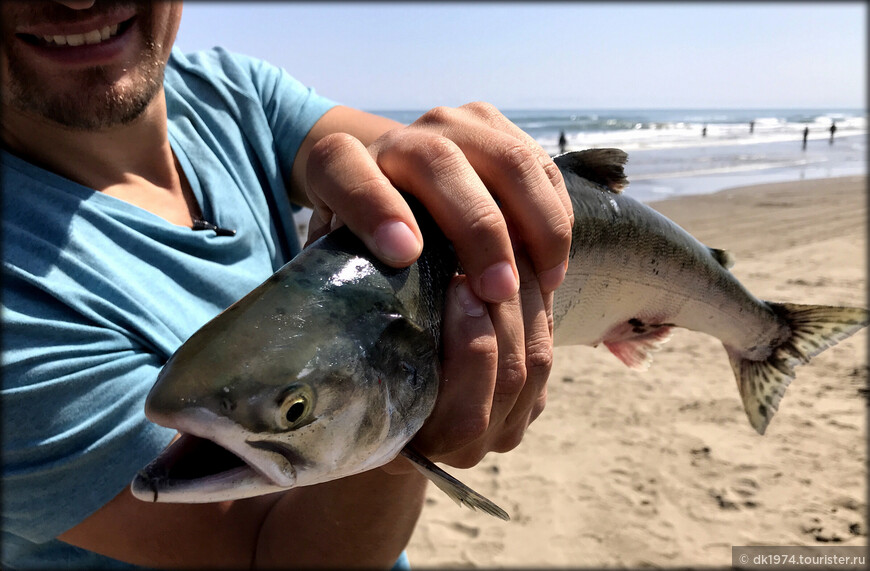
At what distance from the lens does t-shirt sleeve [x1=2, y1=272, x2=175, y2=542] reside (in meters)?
1.74

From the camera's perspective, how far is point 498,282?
65.6 inches

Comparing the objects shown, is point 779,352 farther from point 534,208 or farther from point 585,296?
point 534,208

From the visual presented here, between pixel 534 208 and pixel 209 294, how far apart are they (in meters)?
1.20

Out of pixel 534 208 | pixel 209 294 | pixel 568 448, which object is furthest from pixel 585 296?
pixel 568 448

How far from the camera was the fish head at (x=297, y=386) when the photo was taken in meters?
1.32

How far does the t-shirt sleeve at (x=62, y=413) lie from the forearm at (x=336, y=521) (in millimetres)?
480

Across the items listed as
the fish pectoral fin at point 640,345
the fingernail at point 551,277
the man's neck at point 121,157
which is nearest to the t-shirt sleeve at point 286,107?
the man's neck at point 121,157

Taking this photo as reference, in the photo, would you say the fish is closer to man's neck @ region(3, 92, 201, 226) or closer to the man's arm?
the man's arm

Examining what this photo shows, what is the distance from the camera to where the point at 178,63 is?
8.79ft

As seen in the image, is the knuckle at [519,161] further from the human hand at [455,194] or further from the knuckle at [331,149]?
the knuckle at [331,149]

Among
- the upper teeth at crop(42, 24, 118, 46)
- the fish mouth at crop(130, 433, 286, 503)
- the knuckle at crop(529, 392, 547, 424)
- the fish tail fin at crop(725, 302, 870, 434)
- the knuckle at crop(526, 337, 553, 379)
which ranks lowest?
the fish tail fin at crop(725, 302, 870, 434)

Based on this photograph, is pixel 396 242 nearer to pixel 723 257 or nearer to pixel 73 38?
pixel 73 38

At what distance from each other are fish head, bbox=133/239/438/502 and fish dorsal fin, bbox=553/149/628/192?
1.02 metres

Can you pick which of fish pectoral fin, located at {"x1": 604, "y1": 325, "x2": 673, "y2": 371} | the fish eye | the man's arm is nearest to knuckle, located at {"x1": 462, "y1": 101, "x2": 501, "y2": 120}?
the man's arm
